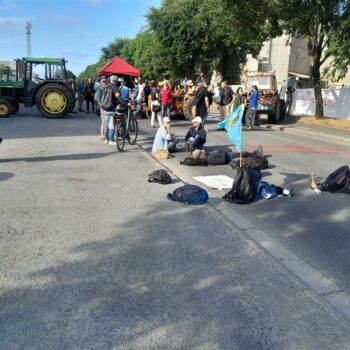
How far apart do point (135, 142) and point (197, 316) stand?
9.35 metres

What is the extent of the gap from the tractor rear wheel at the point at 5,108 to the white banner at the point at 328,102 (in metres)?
16.1

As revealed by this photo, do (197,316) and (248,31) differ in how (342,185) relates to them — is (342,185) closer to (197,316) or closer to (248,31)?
(197,316)

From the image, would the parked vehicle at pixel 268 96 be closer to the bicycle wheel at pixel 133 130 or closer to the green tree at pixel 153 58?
the bicycle wheel at pixel 133 130

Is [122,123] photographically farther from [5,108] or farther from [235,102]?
[5,108]

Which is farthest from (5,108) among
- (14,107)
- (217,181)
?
(217,181)

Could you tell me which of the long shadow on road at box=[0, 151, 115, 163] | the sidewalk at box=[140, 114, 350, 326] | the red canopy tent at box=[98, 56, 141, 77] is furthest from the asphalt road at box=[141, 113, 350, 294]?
the red canopy tent at box=[98, 56, 141, 77]

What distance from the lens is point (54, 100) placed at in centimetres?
1925

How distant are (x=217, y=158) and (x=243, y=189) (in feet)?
10.1

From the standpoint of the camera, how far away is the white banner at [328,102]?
22766 millimetres

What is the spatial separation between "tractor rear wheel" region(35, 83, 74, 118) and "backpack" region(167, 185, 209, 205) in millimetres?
13783

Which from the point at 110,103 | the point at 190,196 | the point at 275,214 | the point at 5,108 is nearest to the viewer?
the point at 275,214

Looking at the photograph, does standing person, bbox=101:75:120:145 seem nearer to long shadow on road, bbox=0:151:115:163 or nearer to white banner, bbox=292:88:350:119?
long shadow on road, bbox=0:151:115:163

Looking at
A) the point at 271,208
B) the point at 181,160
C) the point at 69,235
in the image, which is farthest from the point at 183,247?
the point at 181,160

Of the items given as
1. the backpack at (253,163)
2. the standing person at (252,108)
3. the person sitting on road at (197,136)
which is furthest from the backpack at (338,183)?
the standing person at (252,108)
